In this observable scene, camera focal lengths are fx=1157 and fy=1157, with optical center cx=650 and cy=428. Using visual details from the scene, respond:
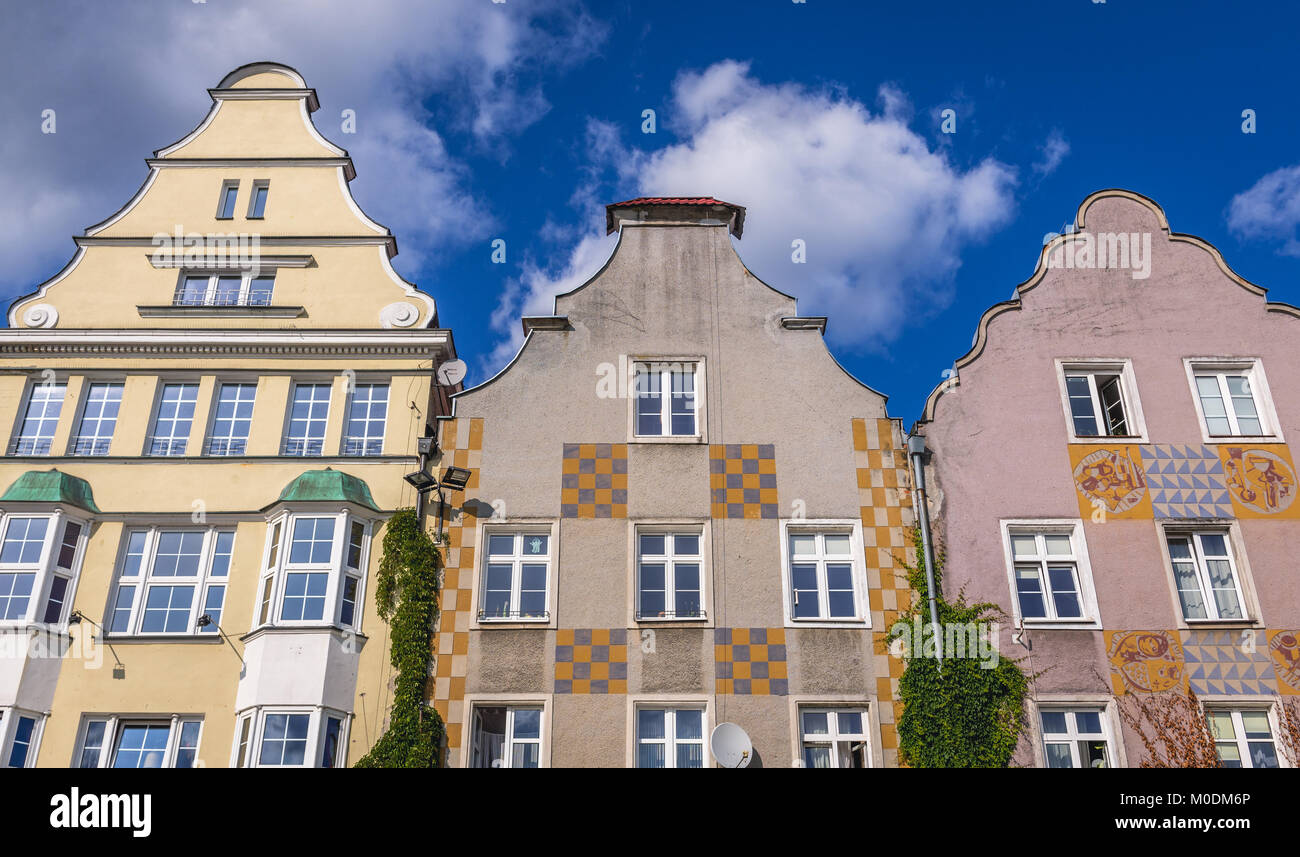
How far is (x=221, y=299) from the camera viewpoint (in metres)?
20.4

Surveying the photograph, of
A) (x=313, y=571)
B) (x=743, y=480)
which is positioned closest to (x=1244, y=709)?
(x=743, y=480)

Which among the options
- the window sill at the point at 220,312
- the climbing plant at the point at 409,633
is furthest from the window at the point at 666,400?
the window sill at the point at 220,312

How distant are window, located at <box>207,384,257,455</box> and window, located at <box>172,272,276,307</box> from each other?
160 centimetres

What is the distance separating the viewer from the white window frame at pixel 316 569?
17.1 meters

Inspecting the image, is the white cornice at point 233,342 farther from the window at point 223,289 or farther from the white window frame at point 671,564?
the white window frame at point 671,564

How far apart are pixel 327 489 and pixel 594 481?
163 inches

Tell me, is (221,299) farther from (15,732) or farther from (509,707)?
(509,707)

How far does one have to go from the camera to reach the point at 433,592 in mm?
17562

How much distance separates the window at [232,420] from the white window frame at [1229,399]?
623 inches

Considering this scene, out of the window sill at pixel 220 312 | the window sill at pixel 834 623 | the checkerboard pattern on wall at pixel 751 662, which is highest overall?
the window sill at pixel 220 312

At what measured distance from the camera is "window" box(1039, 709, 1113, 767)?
1675 centimetres
